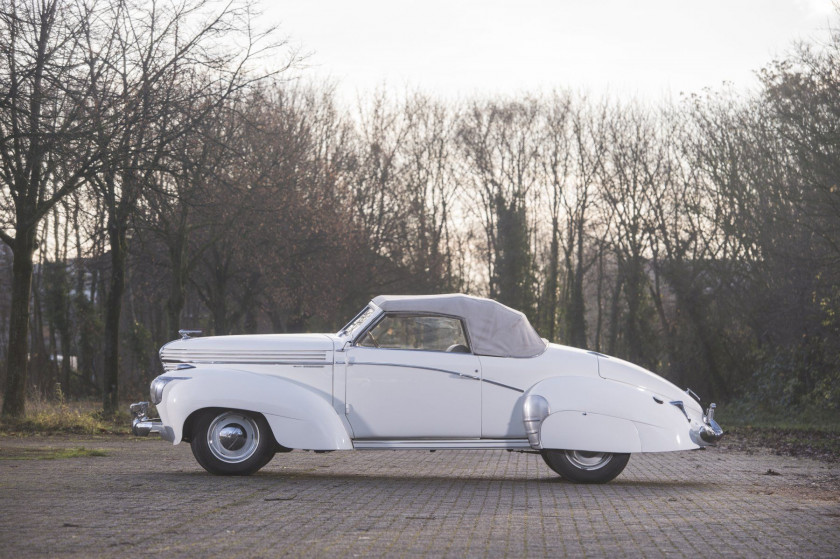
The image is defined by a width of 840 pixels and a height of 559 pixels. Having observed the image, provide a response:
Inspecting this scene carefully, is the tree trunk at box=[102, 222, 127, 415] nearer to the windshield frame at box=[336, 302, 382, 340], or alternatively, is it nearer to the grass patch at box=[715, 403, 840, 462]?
the windshield frame at box=[336, 302, 382, 340]

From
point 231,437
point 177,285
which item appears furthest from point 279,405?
point 177,285

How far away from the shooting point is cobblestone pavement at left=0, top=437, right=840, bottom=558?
6.83 metres

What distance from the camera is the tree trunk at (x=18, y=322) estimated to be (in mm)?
19875

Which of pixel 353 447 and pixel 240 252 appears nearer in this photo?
pixel 353 447

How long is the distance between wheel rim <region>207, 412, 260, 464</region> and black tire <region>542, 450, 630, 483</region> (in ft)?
9.93

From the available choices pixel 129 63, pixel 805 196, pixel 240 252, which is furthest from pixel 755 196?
pixel 129 63

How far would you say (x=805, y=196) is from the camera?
21.2 metres

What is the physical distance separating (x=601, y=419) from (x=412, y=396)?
6.26 ft

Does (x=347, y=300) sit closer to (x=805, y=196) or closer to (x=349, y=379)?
(x=805, y=196)

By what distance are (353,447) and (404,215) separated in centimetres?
3579

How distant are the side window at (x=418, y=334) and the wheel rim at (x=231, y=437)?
1.45 m

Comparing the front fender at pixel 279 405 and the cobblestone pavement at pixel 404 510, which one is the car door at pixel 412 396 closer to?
the front fender at pixel 279 405

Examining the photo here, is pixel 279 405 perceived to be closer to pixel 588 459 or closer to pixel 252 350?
pixel 252 350

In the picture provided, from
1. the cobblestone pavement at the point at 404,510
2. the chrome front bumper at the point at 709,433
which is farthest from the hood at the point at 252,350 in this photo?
the chrome front bumper at the point at 709,433
